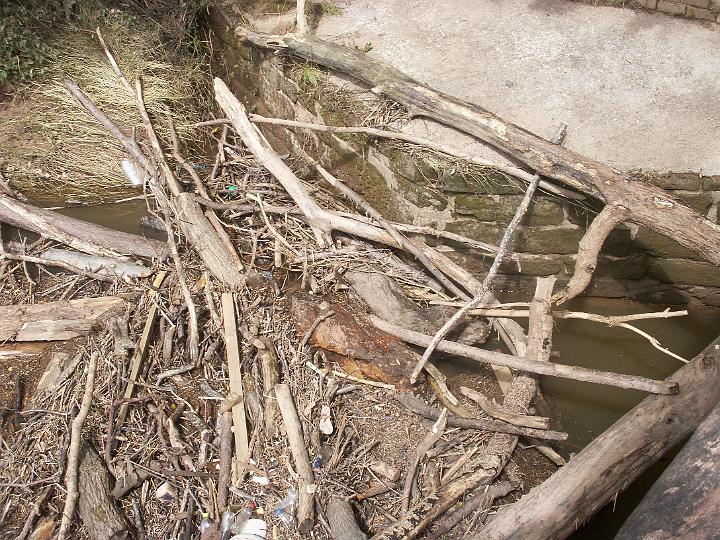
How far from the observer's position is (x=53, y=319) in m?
4.71

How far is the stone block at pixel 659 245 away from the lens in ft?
16.8

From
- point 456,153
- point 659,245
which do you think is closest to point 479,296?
point 456,153

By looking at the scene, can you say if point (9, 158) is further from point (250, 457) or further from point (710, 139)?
point (710, 139)

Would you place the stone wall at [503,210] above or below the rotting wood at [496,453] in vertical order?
above

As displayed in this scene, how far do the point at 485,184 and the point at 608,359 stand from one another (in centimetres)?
176

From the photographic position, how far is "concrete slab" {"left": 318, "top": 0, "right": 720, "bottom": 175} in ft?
16.5

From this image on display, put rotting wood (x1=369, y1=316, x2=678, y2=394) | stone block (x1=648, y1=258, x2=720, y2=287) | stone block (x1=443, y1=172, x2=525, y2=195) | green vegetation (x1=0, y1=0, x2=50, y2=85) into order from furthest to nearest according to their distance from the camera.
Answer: green vegetation (x1=0, y1=0, x2=50, y2=85) → stone block (x1=648, y1=258, x2=720, y2=287) → stone block (x1=443, y1=172, x2=525, y2=195) → rotting wood (x1=369, y1=316, x2=678, y2=394)

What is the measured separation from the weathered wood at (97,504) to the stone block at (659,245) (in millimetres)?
4307

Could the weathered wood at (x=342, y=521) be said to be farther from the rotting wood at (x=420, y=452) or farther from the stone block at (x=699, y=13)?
the stone block at (x=699, y=13)

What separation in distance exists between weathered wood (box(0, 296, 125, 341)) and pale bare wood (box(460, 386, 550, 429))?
2726mm

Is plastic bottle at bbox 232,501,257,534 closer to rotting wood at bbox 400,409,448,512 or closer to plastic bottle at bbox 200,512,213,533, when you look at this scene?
plastic bottle at bbox 200,512,213,533

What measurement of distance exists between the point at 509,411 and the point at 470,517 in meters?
0.77

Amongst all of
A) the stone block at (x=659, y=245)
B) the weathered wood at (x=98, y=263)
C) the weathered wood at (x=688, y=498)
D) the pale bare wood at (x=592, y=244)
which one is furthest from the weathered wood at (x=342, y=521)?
the stone block at (x=659, y=245)

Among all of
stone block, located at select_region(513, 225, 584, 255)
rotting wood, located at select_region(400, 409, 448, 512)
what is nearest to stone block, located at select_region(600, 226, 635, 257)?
stone block, located at select_region(513, 225, 584, 255)
